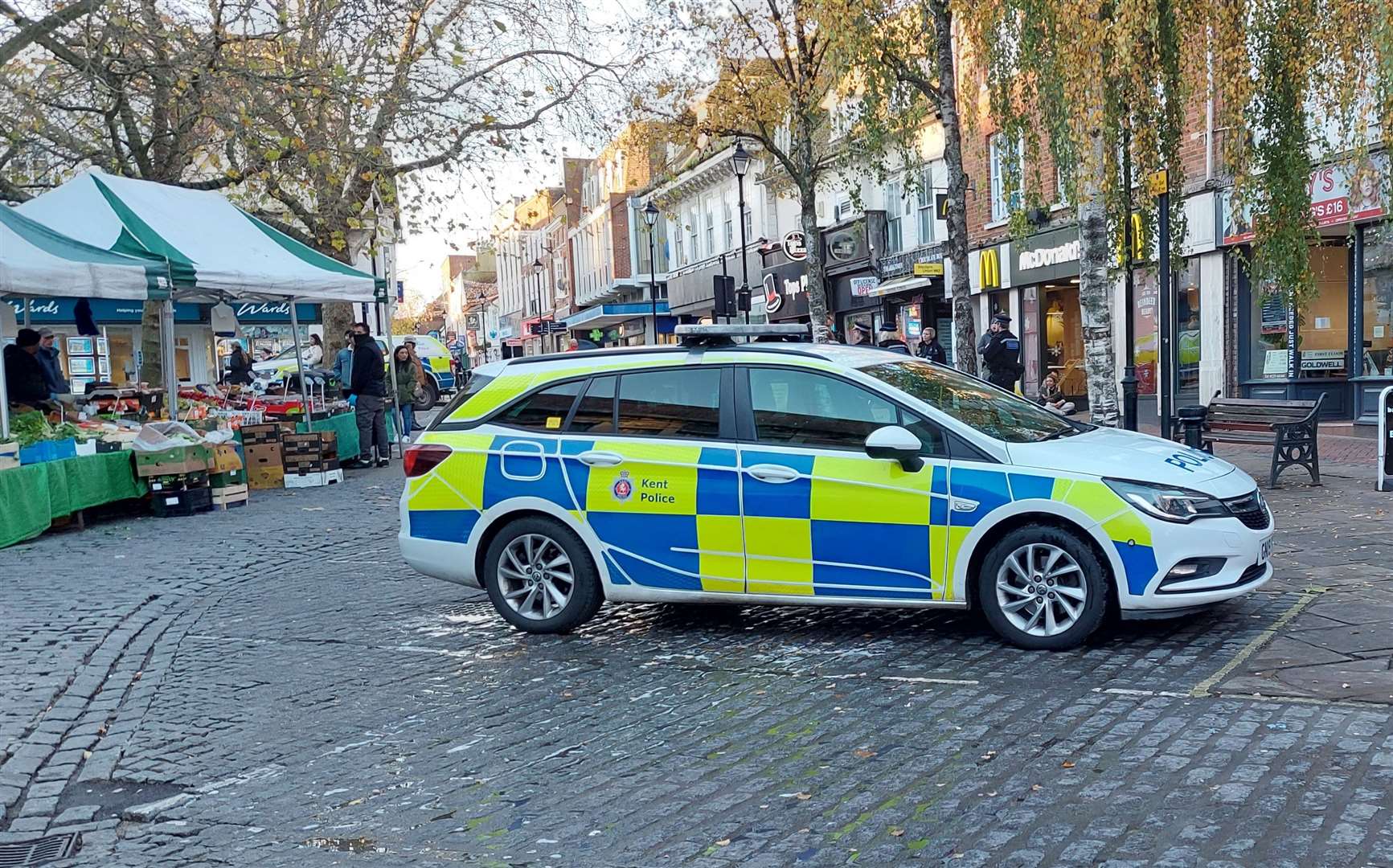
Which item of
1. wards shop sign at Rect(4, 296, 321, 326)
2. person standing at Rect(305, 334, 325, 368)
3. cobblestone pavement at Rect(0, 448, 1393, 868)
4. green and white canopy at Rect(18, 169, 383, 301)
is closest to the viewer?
cobblestone pavement at Rect(0, 448, 1393, 868)

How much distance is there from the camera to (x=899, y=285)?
28.7m

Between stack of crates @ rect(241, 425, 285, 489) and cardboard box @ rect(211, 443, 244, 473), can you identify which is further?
stack of crates @ rect(241, 425, 285, 489)

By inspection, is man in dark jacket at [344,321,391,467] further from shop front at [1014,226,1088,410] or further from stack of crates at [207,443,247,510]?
shop front at [1014,226,1088,410]

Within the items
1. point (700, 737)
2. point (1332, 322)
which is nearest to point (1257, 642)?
point (700, 737)

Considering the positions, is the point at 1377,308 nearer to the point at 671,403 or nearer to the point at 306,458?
the point at 671,403

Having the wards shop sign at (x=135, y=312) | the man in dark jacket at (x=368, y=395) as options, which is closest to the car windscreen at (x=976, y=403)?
the man in dark jacket at (x=368, y=395)

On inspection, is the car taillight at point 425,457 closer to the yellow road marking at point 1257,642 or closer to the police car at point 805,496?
the police car at point 805,496

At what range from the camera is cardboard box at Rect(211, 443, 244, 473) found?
44.1 ft

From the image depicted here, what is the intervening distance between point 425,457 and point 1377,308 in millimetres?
14979

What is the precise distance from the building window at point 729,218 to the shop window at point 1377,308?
25730 mm

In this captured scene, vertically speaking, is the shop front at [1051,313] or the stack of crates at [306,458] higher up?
the shop front at [1051,313]

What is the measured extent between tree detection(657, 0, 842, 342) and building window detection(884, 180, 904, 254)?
5.95 meters

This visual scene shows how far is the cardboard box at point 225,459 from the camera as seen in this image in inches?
530

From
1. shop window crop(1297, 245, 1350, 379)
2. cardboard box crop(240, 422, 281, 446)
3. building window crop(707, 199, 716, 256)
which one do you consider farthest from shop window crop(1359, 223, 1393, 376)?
building window crop(707, 199, 716, 256)
